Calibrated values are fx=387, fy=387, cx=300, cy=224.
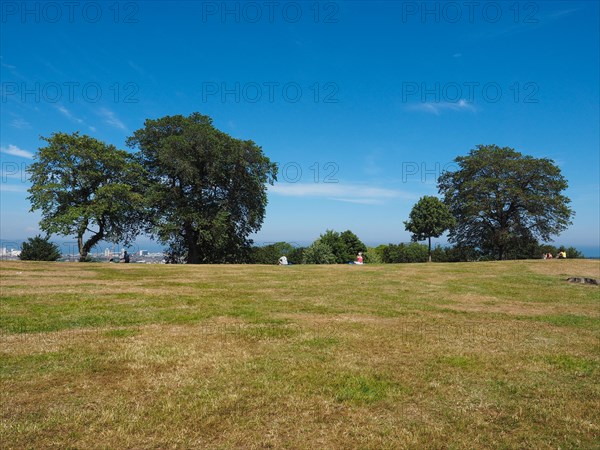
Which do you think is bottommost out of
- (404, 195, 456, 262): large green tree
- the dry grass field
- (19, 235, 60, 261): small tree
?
the dry grass field

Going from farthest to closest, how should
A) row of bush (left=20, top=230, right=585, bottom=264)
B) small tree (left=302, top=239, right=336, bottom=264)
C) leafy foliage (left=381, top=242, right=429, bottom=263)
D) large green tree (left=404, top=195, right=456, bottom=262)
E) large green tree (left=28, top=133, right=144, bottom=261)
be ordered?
leafy foliage (left=381, top=242, right=429, bottom=263) → small tree (left=302, top=239, right=336, bottom=264) → row of bush (left=20, top=230, right=585, bottom=264) → large green tree (left=404, top=195, right=456, bottom=262) → large green tree (left=28, top=133, right=144, bottom=261)

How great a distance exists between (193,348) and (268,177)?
42.1m

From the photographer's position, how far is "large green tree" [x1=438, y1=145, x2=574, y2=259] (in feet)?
175

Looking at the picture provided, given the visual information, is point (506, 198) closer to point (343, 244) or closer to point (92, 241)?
point (343, 244)

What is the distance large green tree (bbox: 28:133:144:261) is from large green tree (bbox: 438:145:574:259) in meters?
44.2

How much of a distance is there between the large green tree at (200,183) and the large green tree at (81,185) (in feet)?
11.7

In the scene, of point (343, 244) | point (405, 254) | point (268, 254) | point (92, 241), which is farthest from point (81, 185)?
point (405, 254)

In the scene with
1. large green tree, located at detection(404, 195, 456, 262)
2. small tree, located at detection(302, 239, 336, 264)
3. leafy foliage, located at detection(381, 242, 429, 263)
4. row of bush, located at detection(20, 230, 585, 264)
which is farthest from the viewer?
leafy foliage, located at detection(381, 242, 429, 263)

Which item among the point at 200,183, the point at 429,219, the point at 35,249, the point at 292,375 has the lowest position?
the point at 292,375

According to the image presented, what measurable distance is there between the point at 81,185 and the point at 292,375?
4186 cm

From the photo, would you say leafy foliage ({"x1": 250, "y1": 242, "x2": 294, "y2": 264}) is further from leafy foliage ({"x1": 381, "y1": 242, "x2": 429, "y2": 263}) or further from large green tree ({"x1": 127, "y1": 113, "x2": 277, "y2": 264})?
leafy foliage ({"x1": 381, "y1": 242, "x2": 429, "y2": 263})

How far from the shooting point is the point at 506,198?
54.6 meters

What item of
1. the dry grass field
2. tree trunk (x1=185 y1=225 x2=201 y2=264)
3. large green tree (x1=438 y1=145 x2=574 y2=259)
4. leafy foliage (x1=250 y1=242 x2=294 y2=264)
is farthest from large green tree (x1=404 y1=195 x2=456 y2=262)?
the dry grass field

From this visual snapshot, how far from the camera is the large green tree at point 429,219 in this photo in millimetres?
52312
